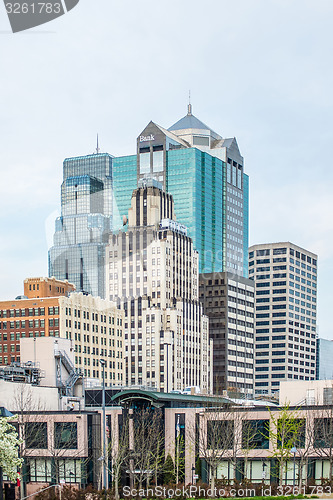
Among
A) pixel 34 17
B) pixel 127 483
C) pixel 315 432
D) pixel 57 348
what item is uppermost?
pixel 34 17

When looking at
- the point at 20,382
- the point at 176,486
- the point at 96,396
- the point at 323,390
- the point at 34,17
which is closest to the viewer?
the point at 34,17

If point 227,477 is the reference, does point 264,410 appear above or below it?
above

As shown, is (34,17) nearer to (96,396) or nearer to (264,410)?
(264,410)

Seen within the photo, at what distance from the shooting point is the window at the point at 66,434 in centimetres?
10474

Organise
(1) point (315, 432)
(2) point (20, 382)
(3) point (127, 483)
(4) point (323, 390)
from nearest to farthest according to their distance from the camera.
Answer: (1) point (315, 432) → (3) point (127, 483) → (2) point (20, 382) → (4) point (323, 390)

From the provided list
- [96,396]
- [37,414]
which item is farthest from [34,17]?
[96,396]

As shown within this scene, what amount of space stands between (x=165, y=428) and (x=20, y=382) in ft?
73.6

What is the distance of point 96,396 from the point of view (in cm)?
15000

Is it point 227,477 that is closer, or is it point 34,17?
point 34,17

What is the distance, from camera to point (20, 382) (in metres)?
120

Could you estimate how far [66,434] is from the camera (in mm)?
105375

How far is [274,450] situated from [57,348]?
49.2 metres

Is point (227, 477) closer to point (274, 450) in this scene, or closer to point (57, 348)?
point (274, 450)

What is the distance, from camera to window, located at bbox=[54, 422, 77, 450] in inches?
4124
